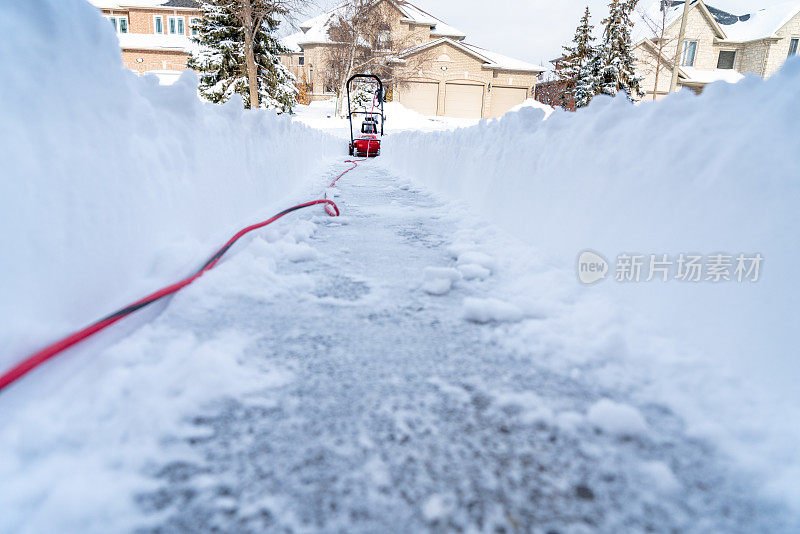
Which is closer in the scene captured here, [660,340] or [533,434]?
[533,434]

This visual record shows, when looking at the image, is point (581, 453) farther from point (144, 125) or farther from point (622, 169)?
point (144, 125)

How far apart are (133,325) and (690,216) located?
236 cm

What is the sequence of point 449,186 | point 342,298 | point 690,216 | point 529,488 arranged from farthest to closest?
point 449,186 → point 342,298 → point 690,216 → point 529,488

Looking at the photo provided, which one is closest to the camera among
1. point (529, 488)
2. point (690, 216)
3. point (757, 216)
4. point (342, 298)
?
point (529, 488)

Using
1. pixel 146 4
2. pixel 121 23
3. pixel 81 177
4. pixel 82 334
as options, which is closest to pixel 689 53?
pixel 81 177

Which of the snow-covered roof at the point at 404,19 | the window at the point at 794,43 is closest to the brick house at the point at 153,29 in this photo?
the snow-covered roof at the point at 404,19

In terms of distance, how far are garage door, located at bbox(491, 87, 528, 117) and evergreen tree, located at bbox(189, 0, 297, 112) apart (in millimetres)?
21228

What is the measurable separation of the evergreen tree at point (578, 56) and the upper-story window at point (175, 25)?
1216 inches

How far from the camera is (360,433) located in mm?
1166

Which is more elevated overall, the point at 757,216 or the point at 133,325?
the point at 757,216

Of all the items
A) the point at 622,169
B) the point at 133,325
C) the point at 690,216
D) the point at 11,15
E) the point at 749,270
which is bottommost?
the point at 133,325

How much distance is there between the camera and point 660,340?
1.63 m

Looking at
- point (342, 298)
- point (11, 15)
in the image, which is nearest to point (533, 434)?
point (342, 298)

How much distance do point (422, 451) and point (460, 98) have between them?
3542 cm
